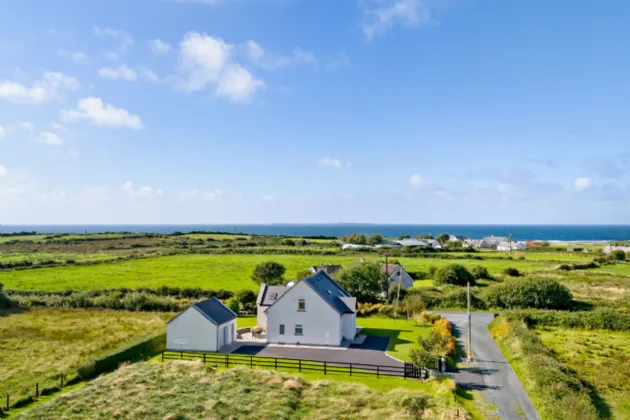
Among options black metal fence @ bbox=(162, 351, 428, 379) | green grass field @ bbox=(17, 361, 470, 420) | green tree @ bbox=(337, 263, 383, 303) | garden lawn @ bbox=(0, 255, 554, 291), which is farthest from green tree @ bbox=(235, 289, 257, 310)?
green grass field @ bbox=(17, 361, 470, 420)

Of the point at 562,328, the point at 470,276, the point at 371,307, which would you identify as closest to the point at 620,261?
the point at 470,276

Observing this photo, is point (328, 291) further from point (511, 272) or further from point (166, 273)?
point (511, 272)

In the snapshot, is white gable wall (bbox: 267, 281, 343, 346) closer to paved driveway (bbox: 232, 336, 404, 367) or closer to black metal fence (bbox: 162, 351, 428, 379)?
paved driveway (bbox: 232, 336, 404, 367)

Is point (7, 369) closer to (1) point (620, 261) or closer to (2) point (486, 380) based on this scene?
(2) point (486, 380)

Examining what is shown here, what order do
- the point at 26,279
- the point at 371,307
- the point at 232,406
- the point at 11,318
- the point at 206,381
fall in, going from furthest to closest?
the point at 26,279
the point at 371,307
the point at 11,318
the point at 206,381
the point at 232,406

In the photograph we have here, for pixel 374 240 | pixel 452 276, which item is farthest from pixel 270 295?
pixel 374 240

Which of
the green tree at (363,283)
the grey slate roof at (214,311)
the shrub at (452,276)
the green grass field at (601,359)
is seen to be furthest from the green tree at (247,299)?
the shrub at (452,276)
